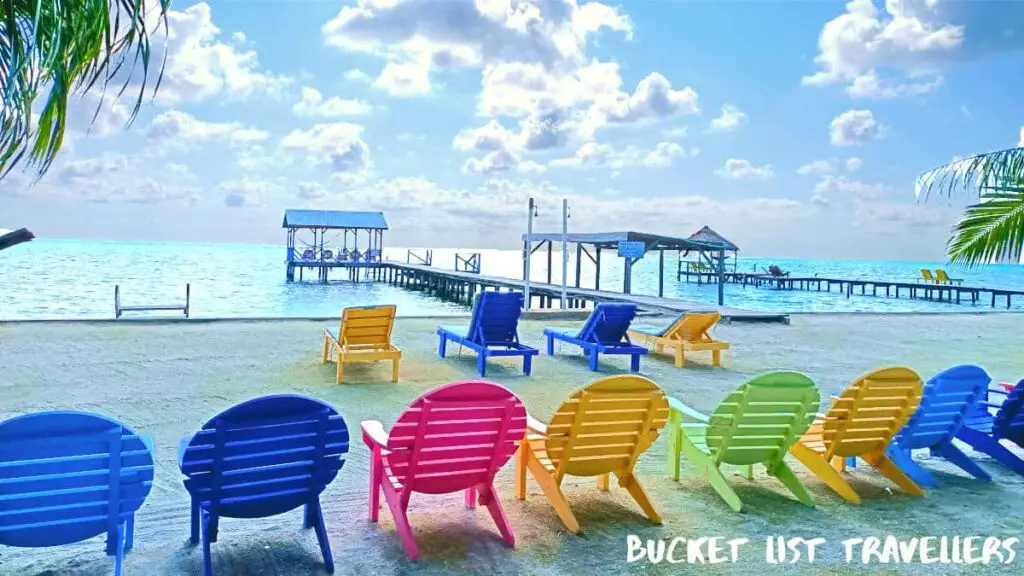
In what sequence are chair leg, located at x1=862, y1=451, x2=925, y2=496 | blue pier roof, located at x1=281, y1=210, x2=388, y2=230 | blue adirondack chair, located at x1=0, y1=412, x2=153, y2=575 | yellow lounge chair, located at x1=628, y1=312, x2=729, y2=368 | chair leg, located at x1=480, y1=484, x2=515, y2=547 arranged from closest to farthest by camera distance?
1. blue adirondack chair, located at x1=0, y1=412, x2=153, y2=575
2. chair leg, located at x1=480, y1=484, x2=515, y2=547
3. chair leg, located at x1=862, y1=451, x2=925, y2=496
4. yellow lounge chair, located at x1=628, y1=312, x2=729, y2=368
5. blue pier roof, located at x1=281, y1=210, x2=388, y2=230

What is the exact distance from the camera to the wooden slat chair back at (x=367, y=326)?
7406 millimetres

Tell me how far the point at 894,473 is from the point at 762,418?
3.28 ft

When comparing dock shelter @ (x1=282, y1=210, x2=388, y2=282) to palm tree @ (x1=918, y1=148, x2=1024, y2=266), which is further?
dock shelter @ (x1=282, y1=210, x2=388, y2=282)

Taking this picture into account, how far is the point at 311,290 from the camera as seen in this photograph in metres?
44.1

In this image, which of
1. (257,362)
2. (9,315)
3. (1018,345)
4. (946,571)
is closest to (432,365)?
(257,362)

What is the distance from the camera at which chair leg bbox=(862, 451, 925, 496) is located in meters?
3.97

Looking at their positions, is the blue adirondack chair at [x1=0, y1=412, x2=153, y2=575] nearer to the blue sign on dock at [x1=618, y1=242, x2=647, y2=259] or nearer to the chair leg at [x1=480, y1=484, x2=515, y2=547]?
the chair leg at [x1=480, y1=484, x2=515, y2=547]

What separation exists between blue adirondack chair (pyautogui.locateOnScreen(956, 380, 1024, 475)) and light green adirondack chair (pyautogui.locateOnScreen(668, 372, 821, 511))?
1.44 m

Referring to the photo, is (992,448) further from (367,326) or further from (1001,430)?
(367,326)

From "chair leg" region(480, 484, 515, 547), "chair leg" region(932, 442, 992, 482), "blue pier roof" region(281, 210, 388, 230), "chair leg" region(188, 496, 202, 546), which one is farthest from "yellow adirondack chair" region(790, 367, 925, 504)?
"blue pier roof" region(281, 210, 388, 230)

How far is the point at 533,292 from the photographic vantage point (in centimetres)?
2978

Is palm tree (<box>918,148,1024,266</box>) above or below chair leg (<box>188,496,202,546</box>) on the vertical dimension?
above

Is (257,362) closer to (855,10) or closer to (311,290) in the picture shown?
(855,10)

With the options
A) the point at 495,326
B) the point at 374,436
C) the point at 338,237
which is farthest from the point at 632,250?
the point at 338,237
